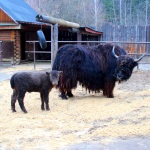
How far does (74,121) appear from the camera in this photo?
5629 millimetres

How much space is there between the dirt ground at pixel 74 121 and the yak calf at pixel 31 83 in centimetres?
28

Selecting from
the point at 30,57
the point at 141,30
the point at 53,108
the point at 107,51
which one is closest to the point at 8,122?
the point at 53,108

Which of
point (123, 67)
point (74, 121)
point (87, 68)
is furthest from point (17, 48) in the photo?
point (74, 121)

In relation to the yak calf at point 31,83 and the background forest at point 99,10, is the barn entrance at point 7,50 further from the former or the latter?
the background forest at point 99,10

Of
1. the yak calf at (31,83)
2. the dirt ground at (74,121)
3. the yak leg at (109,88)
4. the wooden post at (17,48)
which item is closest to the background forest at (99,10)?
the wooden post at (17,48)

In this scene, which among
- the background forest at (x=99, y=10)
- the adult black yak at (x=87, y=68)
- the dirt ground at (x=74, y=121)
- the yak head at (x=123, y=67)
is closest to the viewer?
the dirt ground at (x=74, y=121)

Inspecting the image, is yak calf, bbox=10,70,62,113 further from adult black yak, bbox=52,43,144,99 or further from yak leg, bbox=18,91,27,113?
adult black yak, bbox=52,43,144,99

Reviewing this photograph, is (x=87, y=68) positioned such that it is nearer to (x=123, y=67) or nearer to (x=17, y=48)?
(x=123, y=67)

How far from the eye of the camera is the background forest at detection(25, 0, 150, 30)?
3875 centimetres

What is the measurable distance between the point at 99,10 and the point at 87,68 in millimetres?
35942

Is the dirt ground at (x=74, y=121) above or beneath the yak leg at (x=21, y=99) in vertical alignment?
beneath

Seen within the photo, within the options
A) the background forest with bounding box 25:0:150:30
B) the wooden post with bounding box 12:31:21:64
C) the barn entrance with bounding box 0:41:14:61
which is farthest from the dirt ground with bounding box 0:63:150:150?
the background forest with bounding box 25:0:150:30

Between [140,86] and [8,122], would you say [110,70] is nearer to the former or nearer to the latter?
[140,86]

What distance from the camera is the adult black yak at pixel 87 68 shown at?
25.7 feet
